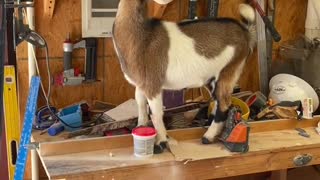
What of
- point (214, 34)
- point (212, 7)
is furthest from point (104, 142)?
point (212, 7)

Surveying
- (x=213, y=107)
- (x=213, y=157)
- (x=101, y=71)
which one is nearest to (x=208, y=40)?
(x=213, y=107)

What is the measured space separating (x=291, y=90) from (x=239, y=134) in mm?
501

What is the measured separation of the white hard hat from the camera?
1865 millimetres

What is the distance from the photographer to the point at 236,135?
151cm

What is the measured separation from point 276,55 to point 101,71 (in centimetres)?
90

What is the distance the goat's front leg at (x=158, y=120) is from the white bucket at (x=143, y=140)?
3 centimetres

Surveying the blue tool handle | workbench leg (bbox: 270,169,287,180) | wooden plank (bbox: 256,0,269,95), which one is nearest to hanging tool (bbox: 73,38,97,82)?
the blue tool handle

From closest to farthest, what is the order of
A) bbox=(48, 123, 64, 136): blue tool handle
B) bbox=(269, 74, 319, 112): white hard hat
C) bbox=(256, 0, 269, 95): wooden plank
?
bbox=(48, 123, 64, 136): blue tool handle, bbox=(269, 74, 319, 112): white hard hat, bbox=(256, 0, 269, 95): wooden plank

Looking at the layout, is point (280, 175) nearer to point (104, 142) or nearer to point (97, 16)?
point (104, 142)

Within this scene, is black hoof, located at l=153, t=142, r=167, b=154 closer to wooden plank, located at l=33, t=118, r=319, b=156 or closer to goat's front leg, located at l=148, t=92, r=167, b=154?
goat's front leg, located at l=148, t=92, r=167, b=154

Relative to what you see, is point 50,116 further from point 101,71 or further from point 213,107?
point 213,107

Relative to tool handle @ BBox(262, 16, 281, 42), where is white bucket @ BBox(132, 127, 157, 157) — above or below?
below

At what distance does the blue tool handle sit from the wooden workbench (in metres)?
0.04

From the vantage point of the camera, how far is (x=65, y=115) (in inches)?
68.0
